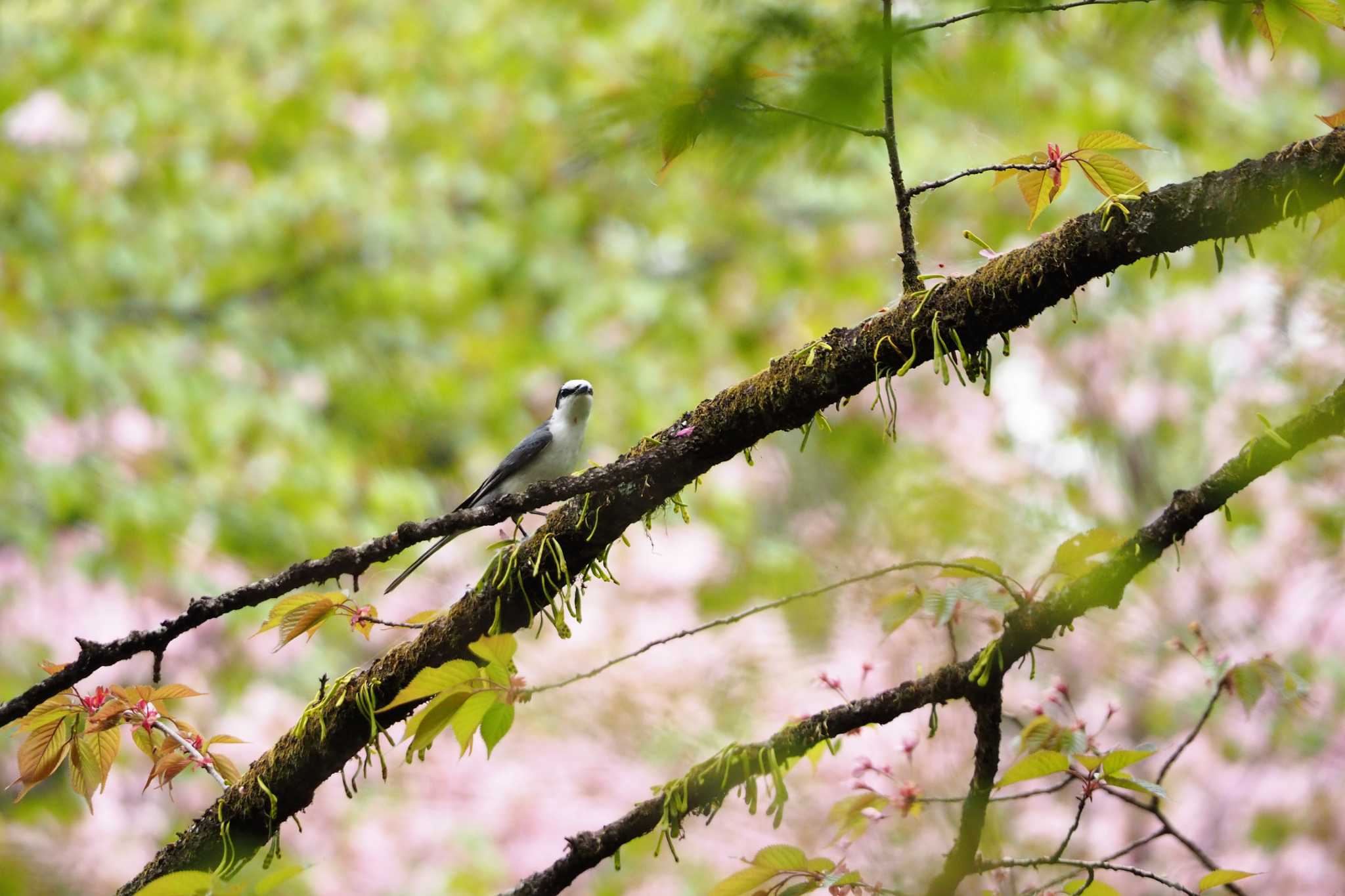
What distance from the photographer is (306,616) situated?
1841 mm

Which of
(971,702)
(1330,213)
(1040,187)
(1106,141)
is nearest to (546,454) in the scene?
(971,702)

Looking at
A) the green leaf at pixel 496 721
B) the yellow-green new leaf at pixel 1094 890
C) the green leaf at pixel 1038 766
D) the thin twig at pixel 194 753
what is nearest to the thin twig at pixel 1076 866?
the yellow-green new leaf at pixel 1094 890

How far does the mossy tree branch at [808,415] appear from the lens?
4.96 ft

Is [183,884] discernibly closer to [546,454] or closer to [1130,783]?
[1130,783]

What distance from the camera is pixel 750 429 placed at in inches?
69.6

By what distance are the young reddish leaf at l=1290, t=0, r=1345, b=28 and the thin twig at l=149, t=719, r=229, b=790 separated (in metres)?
1.95

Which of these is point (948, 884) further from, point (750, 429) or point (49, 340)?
point (49, 340)

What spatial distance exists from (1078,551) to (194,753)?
1.58 metres

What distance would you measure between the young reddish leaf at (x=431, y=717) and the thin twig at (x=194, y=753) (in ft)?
1.42

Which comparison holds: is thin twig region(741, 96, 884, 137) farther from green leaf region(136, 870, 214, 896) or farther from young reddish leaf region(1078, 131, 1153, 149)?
green leaf region(136, 870, 214, 896)

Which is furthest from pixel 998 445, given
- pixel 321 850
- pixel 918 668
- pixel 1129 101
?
pixel 918 668

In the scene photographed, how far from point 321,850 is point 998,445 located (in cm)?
476

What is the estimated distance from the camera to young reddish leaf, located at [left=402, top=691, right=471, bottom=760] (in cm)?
162

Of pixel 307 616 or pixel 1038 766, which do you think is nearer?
pixel 1038 766
